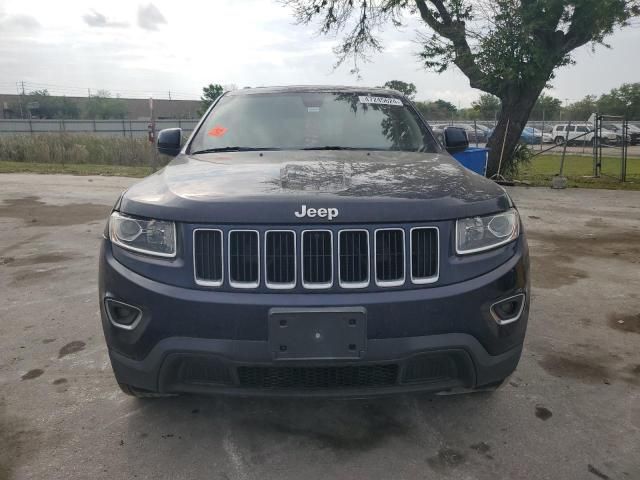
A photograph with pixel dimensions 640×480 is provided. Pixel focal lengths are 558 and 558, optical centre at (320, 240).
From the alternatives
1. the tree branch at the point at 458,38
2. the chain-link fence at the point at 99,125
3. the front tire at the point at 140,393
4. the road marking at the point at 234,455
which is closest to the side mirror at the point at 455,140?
the road marking at the point at 234,455

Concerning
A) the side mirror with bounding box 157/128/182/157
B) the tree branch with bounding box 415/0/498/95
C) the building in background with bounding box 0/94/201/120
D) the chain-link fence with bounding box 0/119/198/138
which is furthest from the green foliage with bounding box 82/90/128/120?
the side mirror with bounding box 157/128/182/157

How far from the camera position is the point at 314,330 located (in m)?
2.24

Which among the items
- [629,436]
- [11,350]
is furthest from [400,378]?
[11,350]

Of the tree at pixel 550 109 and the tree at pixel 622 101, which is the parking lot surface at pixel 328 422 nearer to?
the tree at pixel 622 101

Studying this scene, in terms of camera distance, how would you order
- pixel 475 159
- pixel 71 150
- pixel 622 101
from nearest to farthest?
1. pixel 475 159
2. pixel 71 150
3. pixel 622 101

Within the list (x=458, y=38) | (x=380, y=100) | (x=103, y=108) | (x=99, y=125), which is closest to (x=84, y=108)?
(x=103, y=108)

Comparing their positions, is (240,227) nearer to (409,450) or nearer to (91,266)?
(409,450)

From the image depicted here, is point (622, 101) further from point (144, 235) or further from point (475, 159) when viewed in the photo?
point (144, 235)

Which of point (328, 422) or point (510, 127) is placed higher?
point (510, 127)

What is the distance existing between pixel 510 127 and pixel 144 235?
13.0 m

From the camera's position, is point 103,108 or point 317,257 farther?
point 103,108

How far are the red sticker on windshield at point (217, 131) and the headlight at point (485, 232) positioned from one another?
6.49 feet

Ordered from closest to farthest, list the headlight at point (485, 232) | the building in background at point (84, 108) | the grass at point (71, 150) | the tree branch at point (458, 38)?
1. the headlight at point (485, 232)
2. the tree branch at point (458, 38)
3. the grass at point (71, 150)
4. the building in background at point (84, 108)

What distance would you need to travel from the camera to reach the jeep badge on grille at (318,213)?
233cm
